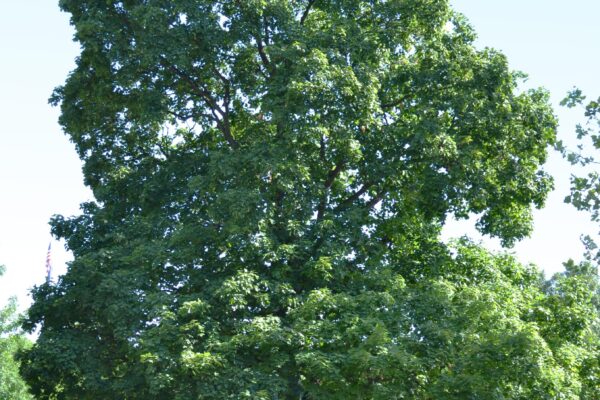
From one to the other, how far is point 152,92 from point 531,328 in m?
11.2

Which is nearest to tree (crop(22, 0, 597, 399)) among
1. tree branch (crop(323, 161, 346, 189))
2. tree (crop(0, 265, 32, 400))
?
tree branch (crop(323, 161, 346, 189))

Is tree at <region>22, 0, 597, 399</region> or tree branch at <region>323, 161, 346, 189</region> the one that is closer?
tree at <region>22, 0, 597, 399</region>

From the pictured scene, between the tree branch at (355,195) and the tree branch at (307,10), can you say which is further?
the tree branch at (307,10)

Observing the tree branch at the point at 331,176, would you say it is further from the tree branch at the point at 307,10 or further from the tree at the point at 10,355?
the tree at the point at 10,355

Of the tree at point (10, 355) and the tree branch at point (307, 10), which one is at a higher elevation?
the tree branch at point (307, 10)

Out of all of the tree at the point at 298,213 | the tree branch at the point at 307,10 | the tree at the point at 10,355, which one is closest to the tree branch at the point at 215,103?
the tree at the point at 298,213

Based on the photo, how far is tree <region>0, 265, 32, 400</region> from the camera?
4356 centimetres

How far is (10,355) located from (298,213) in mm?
29174

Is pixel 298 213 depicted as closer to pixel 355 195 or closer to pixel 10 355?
pixel 355 195

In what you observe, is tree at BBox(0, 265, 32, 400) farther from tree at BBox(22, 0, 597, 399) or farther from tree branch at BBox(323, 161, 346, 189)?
tree branch at BBox(323, 161, 346, 189)

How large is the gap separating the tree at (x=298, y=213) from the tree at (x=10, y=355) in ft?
73.4

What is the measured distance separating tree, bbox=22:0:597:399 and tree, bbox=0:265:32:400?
73.4 feet

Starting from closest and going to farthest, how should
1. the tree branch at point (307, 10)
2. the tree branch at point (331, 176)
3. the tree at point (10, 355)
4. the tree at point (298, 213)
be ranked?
the tree at point (298, 213)
the tree branch at point (331, 176)
the tree branch at point (307, 10)
the tree at point (10, 355)

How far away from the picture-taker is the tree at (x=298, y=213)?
1839cm
